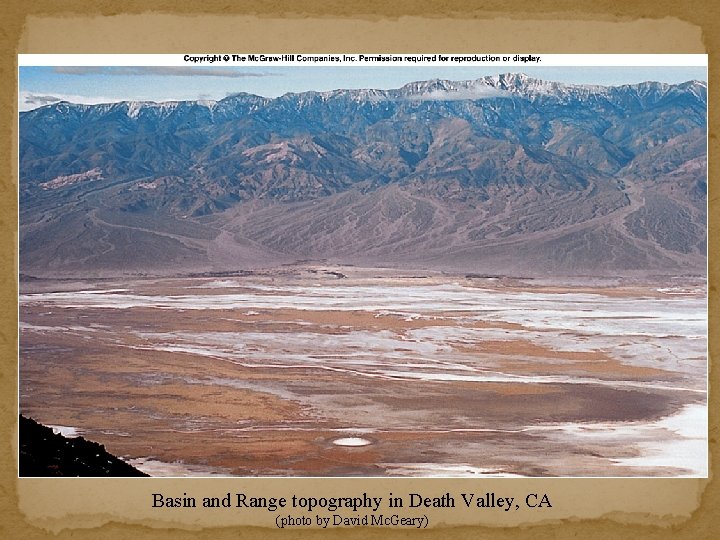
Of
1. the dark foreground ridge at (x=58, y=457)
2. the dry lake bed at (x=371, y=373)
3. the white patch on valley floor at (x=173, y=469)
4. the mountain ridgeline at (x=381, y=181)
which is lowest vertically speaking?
the white patch on valley floor at (x=173, y=469)

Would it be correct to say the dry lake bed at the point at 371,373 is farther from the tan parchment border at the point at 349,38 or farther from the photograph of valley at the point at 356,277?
the tan parchment border at the point at 349,38

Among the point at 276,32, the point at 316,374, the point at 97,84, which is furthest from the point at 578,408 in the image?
the point at 97,84

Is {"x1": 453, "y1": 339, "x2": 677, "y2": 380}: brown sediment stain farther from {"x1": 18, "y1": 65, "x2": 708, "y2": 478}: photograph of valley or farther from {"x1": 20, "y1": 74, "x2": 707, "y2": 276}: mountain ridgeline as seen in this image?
{"x1": 20, "y1": 74, "x2": 707, "y2": 276}: mountain ridgeline

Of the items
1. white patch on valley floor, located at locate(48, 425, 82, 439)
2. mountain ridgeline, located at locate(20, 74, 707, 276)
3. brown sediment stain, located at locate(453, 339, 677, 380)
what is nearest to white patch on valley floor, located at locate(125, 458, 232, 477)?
white patch on valley floor, located at locate(48, 425, 82, 439)

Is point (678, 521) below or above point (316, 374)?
→ below

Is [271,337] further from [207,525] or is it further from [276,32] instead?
[276,32]

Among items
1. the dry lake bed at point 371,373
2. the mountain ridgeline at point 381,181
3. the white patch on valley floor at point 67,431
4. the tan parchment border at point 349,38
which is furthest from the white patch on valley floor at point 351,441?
the white patch on valley floor at point 67,431
